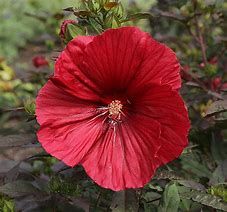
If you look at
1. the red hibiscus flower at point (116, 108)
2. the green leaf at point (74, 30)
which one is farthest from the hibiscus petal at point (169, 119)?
the green leaf at point (74, 30)

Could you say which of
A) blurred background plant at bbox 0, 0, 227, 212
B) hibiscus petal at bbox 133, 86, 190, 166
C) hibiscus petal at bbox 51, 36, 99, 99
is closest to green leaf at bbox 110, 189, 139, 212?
blurred background plant at bbox 0, 0, 227, 212

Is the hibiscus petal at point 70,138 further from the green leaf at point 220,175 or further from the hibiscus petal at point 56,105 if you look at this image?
the green leaf at point 220,175

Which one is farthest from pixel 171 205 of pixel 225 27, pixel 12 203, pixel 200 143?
pixel 225 27

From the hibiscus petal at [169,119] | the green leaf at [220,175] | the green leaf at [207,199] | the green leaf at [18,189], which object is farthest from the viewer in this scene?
the green leaf at [220,175]

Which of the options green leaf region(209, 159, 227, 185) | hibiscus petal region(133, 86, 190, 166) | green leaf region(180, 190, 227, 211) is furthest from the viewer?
green leaf region(209, 159, 227, 185)

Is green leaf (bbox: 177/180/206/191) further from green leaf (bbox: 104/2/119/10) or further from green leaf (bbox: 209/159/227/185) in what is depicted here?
green leaf (bbox: 104/2/119/10)

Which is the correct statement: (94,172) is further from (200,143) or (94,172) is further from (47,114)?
(200,143)

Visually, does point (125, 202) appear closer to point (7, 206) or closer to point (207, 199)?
point (207, 199)
